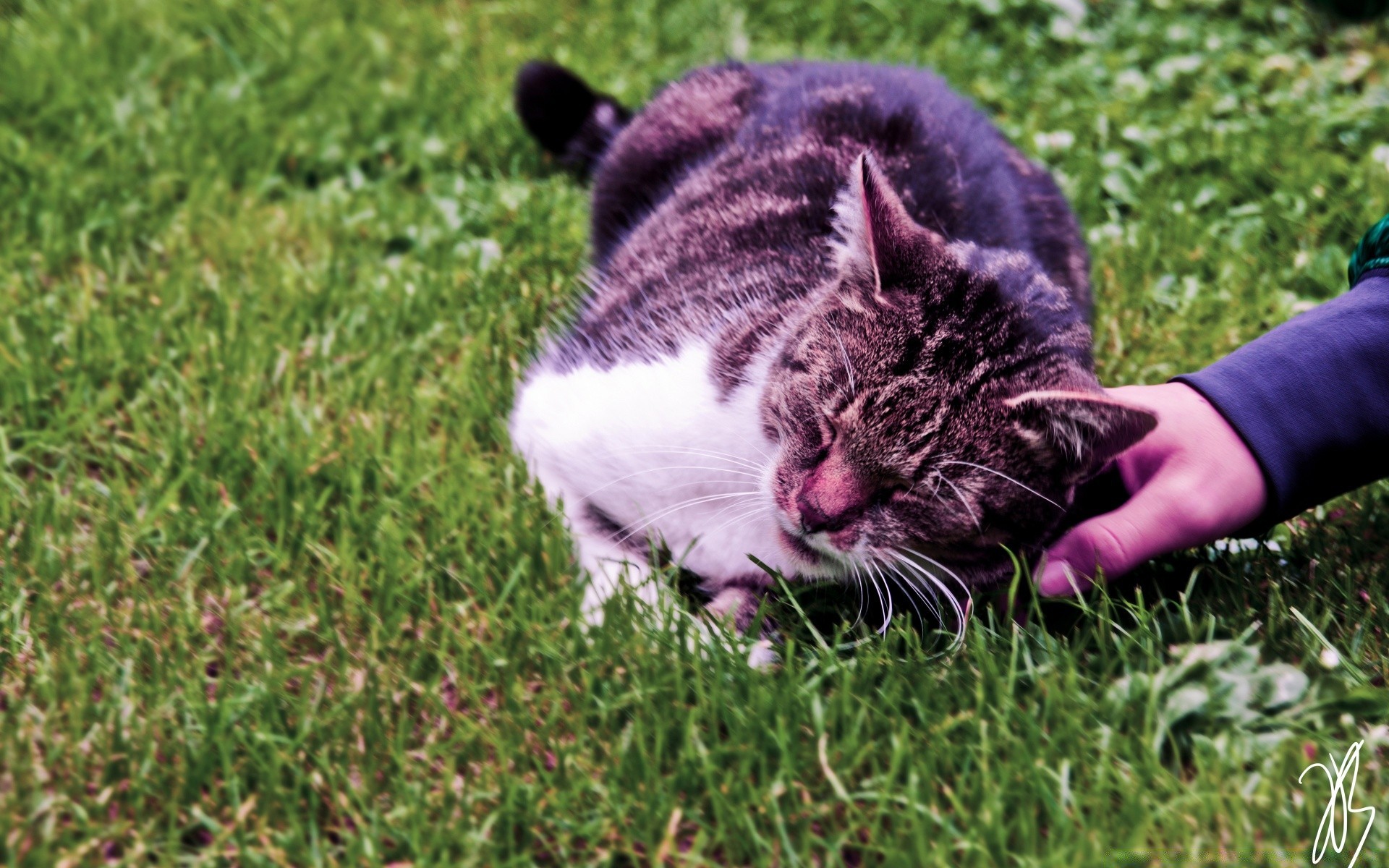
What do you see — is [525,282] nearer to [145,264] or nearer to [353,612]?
[145,264]

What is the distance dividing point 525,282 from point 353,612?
1.28m

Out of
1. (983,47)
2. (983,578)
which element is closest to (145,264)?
(983,578)

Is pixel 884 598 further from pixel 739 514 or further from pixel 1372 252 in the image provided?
pixel 1372 252

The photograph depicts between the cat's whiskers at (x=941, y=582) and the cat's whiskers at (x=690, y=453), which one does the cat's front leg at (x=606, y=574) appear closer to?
the cat's whiskers at (x=690, y=453)

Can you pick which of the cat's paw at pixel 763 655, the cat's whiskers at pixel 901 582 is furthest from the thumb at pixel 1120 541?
the cat's paw at pixel 763 655

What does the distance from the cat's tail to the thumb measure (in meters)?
2.09

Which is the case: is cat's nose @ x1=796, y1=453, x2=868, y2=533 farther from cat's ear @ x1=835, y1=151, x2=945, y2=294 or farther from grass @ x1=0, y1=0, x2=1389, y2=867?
cat's ear @ x1=835, y1=151, x2=945, y2=294

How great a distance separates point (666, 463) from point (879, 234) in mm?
617

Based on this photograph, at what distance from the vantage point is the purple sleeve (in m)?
1.97

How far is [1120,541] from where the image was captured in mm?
1939

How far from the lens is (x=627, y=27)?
4.31 meters

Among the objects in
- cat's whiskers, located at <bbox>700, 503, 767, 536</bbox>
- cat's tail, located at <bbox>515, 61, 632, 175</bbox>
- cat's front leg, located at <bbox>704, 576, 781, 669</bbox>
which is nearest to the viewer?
cat's front leg, located at <bbox>704, 576, 781, 669</bbox>
